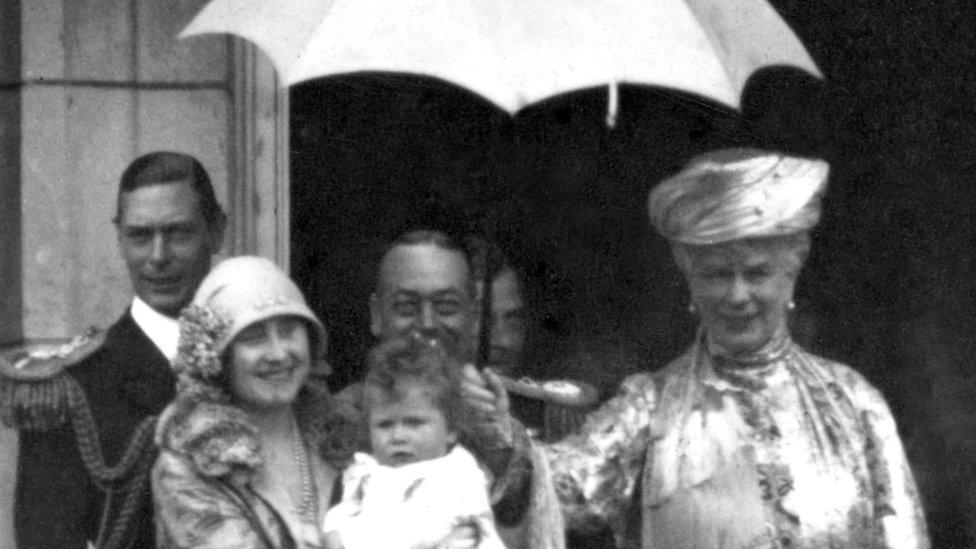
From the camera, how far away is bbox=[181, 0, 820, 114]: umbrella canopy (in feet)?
21.2

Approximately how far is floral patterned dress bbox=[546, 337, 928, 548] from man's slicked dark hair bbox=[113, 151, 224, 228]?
2.87 ft

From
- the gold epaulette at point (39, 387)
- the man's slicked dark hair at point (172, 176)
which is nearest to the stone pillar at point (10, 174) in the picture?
the man's slicked dark hair at point (172, 176)

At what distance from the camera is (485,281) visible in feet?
23.4

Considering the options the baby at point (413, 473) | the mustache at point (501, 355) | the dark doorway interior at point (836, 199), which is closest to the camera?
the baby at point (413, 473)

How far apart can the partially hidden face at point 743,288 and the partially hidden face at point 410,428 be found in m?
0.80

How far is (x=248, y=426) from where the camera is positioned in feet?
20.7

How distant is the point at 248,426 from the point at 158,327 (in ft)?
1.84

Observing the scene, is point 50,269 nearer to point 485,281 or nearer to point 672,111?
point 485,281

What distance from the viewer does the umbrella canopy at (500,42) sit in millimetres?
6453

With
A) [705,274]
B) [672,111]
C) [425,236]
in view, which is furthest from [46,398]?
[672,111]

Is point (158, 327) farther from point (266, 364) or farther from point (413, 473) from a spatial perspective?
point (413, 473)

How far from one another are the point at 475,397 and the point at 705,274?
28.4 inches

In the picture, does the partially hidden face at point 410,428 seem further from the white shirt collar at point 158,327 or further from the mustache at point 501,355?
the mustache at point 501,355

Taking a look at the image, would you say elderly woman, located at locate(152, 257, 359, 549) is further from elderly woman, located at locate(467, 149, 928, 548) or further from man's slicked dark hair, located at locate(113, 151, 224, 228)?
elderly woman, located at locate(467, 149, 928, 548)
